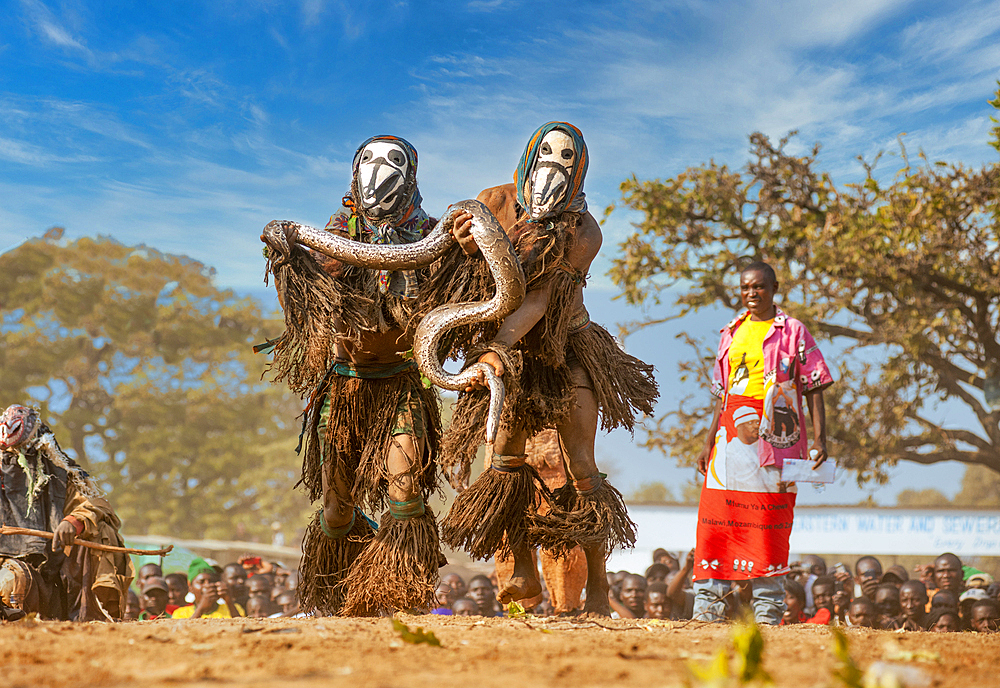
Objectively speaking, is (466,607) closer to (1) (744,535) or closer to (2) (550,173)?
(1) (744,535)

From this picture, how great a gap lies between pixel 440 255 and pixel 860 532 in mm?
10072

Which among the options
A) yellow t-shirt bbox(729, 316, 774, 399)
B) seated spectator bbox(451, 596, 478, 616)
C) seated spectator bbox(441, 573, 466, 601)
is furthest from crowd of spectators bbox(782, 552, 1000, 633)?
seated spectator bbox(441, 573, 466, 601)

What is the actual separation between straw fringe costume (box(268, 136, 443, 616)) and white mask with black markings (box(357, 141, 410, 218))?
0.02 metres

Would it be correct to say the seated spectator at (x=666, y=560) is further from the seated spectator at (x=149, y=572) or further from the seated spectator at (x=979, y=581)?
the seated spectator at (x=149, y=572)

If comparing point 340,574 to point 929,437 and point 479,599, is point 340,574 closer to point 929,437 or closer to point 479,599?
point 479,599

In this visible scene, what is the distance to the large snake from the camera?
11.5 ft

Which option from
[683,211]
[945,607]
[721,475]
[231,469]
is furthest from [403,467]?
[231,469]

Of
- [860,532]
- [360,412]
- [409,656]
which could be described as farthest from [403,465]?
[860,532]

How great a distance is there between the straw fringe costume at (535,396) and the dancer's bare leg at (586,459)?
0.05 m

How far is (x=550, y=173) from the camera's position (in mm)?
3852

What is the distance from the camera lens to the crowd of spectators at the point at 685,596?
684 centimetres

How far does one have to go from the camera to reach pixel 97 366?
20.6 m

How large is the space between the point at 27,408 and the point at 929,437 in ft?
33.0

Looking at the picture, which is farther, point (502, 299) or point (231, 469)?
point (231, 469)
